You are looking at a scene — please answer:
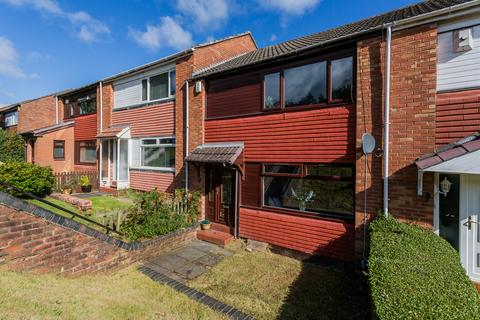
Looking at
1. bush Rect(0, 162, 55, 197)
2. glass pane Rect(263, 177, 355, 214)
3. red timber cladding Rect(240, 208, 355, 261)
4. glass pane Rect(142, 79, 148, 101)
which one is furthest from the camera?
glass pane Rect(142, 79, 148, 101)

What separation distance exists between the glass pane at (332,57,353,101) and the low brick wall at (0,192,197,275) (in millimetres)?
6667

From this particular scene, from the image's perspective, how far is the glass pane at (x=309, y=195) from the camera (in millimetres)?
6324

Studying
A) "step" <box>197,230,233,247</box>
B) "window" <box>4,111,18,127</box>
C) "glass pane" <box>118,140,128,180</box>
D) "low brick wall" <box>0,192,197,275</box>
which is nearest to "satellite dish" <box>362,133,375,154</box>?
"step" <box>197,230,233,247</box>

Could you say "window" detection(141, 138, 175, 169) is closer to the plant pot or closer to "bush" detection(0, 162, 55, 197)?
the plant pot

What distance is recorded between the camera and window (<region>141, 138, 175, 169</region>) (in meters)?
11.0

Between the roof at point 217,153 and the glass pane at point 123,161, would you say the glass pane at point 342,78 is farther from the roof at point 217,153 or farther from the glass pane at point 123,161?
the glass pane at point 123,161

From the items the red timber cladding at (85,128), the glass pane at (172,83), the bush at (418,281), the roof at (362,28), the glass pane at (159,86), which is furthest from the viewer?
the red timber cladding at (85,128)

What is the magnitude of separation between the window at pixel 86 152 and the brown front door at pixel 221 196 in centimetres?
968

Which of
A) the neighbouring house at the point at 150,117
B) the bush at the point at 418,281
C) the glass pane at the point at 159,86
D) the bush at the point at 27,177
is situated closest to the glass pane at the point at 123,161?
the neighbouring house at the point at 150,117

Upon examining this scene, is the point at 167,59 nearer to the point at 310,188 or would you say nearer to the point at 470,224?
the point at 310,188

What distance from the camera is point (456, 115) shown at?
191 inches

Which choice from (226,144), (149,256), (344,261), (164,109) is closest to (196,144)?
(226,144)

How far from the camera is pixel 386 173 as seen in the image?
544cm

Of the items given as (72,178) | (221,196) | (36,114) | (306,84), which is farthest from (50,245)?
(36,114)
